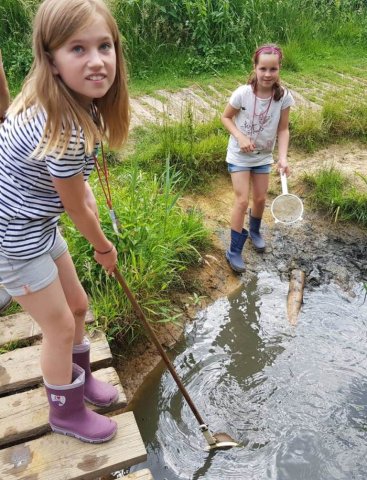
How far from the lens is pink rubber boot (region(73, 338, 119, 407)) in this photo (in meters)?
2.09

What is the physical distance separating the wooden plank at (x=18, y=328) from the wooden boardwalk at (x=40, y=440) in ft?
0.35

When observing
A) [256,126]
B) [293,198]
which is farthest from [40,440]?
[293,198]

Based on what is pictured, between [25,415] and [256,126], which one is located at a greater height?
[256,126]

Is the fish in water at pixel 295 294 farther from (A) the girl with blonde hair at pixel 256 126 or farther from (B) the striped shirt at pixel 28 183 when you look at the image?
(B) the striped shirt at pixel 28 183

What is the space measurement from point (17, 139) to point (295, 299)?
238 cm

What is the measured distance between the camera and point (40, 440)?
2014 mm

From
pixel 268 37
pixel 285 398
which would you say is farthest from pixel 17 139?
pixel 268 37

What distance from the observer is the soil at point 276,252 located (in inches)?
121

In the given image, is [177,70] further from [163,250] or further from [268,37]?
[163,250]

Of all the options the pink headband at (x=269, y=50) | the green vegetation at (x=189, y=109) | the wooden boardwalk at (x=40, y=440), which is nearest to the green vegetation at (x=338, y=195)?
the green vegetation at (x=189, y=109)

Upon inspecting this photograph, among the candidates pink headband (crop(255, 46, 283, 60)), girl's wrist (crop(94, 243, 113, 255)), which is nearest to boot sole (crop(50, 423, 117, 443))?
girl's wrist (crop(94, 243, 113, 255))

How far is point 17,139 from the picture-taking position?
1434 millimetres

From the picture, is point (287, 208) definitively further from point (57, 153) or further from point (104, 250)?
point (57, 153)

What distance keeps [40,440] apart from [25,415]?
17cm
